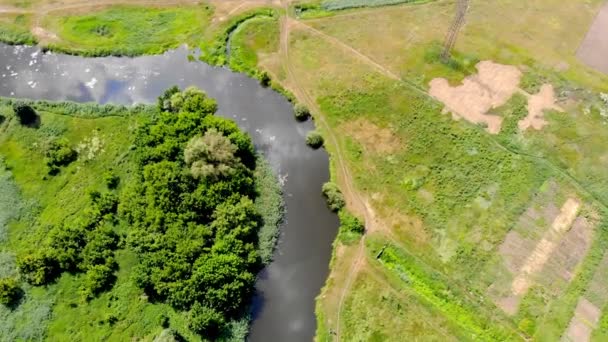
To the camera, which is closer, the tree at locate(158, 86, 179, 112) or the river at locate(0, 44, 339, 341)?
the river at locate(0, 44, 339, 341)

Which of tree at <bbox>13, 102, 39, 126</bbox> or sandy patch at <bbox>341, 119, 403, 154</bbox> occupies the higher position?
sandy patch at <bbox>341, 119, 403, 154</bbox>

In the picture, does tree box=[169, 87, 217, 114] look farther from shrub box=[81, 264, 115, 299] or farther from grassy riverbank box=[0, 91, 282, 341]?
shrub box=[81, 264, 115, 299]

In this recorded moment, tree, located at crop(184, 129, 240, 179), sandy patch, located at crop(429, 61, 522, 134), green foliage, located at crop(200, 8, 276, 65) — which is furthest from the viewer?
green foliage, located at crop(200, 8, 276, 65)

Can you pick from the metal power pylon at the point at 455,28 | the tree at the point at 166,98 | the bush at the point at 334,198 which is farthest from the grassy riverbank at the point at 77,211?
the metal power pylon at the point at 455,28

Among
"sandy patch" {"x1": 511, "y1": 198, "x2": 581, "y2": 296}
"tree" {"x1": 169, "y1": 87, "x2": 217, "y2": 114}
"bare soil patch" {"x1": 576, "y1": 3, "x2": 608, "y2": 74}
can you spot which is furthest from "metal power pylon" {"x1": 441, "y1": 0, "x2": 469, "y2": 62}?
"tree" {"x1": 169, "y1": 87, "x2": 217, "y2": 114}

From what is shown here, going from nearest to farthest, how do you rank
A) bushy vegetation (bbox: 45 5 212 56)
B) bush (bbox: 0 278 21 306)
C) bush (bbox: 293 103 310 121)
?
bush (bbox: 0 278 21 306)
bush (bbox: 293 103 310 121)
bushy vegetation (bbox: 45 5 212 56)

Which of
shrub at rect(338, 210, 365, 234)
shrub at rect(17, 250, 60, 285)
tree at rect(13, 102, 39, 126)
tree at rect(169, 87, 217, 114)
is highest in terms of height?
tree at rect(169, 87, 217, 114)
